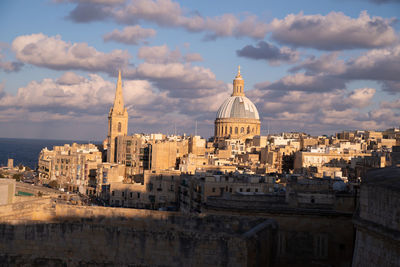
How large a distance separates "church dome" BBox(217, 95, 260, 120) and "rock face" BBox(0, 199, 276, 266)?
8095 cm

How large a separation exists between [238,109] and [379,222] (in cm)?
8344

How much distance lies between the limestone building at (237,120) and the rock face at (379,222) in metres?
79.5

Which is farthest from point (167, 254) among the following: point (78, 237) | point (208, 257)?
point (78, 237)

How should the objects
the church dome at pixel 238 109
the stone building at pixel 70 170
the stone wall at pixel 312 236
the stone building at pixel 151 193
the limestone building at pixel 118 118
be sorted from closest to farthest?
the stone wall at pixel 312 236 < the stone building at pixel 151 193 < the stone building at pixel 70 170 < the limestone building at pixel 118 118 < the church dome at pixel 238 109

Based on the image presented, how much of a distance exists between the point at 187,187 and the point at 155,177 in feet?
19.9

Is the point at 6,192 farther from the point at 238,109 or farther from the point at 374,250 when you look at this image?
the point at 238,109

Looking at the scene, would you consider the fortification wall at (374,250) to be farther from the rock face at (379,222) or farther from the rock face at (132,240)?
the rock face at (132,240)

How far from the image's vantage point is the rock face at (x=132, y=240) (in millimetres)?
9828

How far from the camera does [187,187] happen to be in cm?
3669

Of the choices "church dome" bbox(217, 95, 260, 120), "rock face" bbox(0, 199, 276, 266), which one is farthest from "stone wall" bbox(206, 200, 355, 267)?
"church dome" bbox(217, 95, 260, 120)

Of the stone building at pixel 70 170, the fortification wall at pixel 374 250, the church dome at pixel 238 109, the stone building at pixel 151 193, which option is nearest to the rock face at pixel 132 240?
the fortification wall at pixel 374 250

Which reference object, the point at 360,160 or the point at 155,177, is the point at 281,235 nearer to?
the point at 155,177

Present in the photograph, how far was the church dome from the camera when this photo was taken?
Answer: 93438 mm

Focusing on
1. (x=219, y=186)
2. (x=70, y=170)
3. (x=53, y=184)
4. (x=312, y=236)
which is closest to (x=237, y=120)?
(x=70, y=170)
